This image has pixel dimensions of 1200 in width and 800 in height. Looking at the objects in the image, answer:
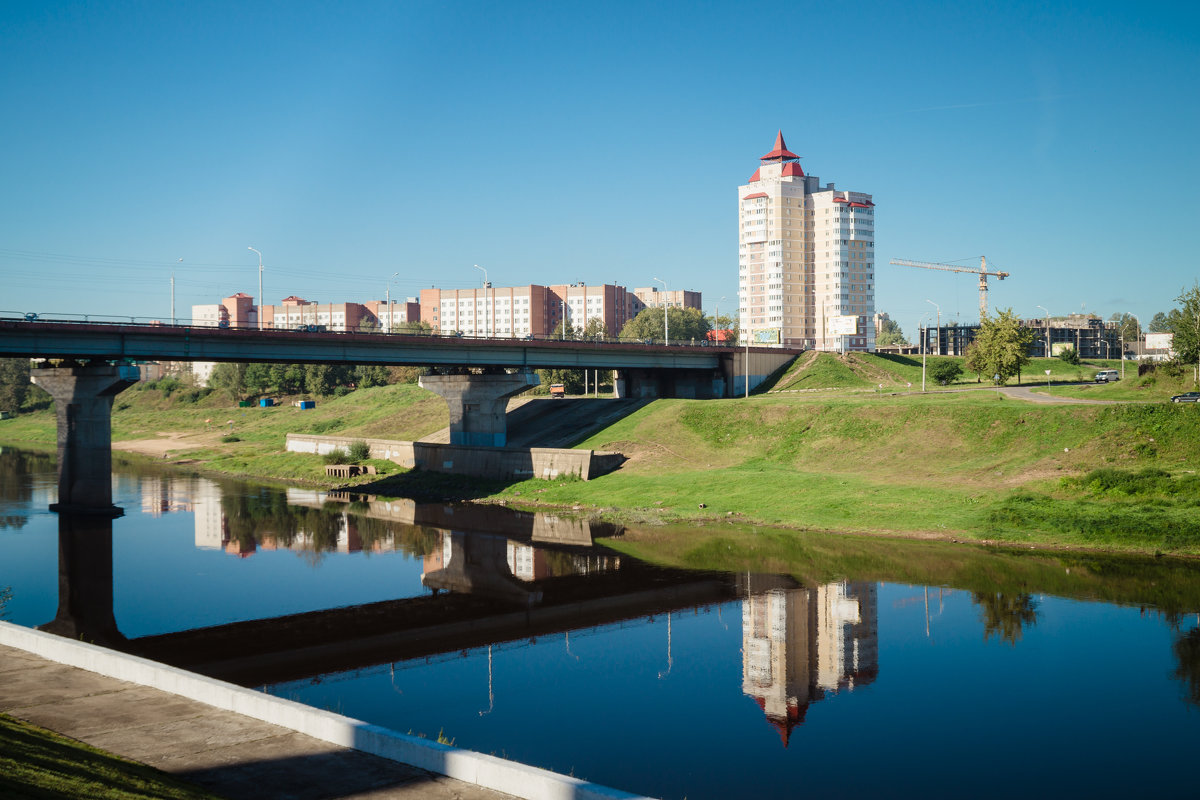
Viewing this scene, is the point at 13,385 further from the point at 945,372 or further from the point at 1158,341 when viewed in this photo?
the point at 1158,341

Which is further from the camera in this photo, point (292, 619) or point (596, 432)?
point (596, 432)

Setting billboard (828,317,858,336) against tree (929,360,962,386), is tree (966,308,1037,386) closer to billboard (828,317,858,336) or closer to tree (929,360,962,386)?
tree (929,360,962,386)

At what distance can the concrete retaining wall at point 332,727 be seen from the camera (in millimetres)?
15414

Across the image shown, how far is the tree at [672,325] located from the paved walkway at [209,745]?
513 ft

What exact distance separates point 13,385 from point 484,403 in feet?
450

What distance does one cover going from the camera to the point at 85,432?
64938 millimetres

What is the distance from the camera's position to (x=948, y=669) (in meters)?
29.4

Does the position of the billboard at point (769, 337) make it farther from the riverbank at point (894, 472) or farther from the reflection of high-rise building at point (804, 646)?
the reflection of high-rise building at point (804, 646)

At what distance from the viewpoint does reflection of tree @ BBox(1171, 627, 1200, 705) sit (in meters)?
26.6

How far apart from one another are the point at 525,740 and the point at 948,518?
33.2 metres

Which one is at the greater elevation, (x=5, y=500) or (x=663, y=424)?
(x=663, y=424)

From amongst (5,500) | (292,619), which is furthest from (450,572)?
(5,500)

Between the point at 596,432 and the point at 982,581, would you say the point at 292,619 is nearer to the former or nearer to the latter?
the point at 982,581

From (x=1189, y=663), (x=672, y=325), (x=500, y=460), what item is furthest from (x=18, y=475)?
(x=672, y=325)
